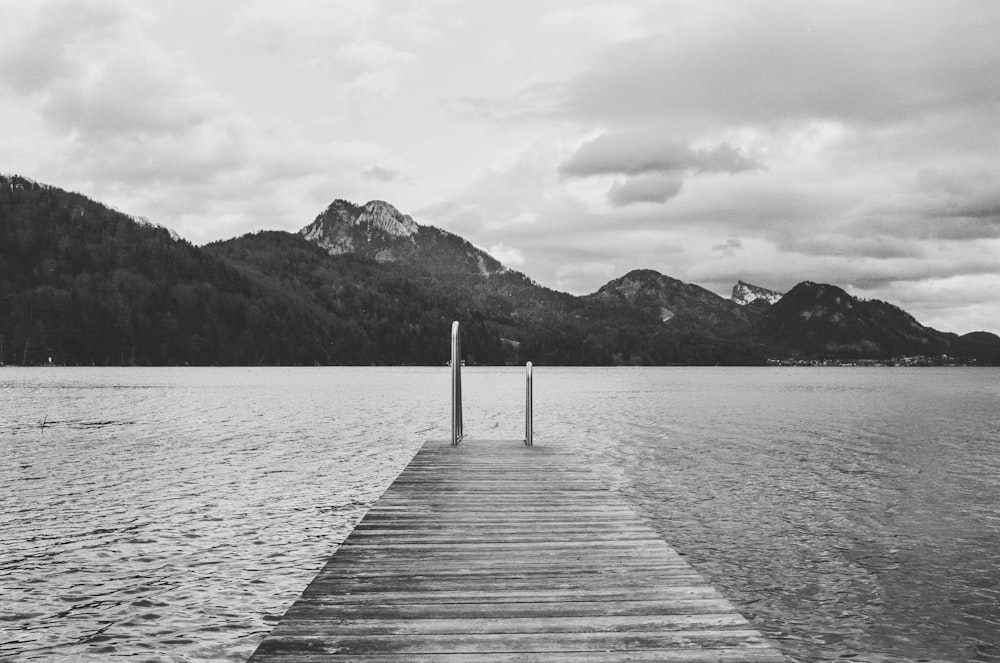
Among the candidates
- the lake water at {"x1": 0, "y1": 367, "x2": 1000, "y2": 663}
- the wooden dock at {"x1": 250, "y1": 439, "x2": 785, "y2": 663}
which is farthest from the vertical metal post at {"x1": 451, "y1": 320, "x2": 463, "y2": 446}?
the wooden dock at {"x1": 250, "y1": 439, "x2": 785, "y2": 663}

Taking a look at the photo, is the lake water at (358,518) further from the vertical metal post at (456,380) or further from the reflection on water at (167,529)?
the vertical metal post at (456,380)

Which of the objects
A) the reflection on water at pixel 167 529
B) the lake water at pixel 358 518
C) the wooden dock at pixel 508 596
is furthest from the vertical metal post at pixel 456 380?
the wooden dock at pixel 508 596

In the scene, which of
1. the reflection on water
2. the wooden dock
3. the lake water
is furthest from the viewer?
the lake water

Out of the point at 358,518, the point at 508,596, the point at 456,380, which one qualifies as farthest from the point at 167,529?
the point at 508,596

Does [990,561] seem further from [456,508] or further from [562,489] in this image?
[456,508]

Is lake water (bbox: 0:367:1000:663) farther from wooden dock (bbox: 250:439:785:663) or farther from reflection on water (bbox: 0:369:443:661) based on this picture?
wooden dock (bbox: 250:439:785:663)

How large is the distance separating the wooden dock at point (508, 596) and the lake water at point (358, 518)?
107 inches

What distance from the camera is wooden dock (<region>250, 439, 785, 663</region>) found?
5348mm

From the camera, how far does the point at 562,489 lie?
41.9 feet

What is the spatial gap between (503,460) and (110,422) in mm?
36894

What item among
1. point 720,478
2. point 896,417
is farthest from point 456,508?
point 896,417

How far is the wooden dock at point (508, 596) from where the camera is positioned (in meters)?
5.35

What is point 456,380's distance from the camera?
56.6 feet

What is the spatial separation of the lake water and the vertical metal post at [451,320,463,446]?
9.32 feet
